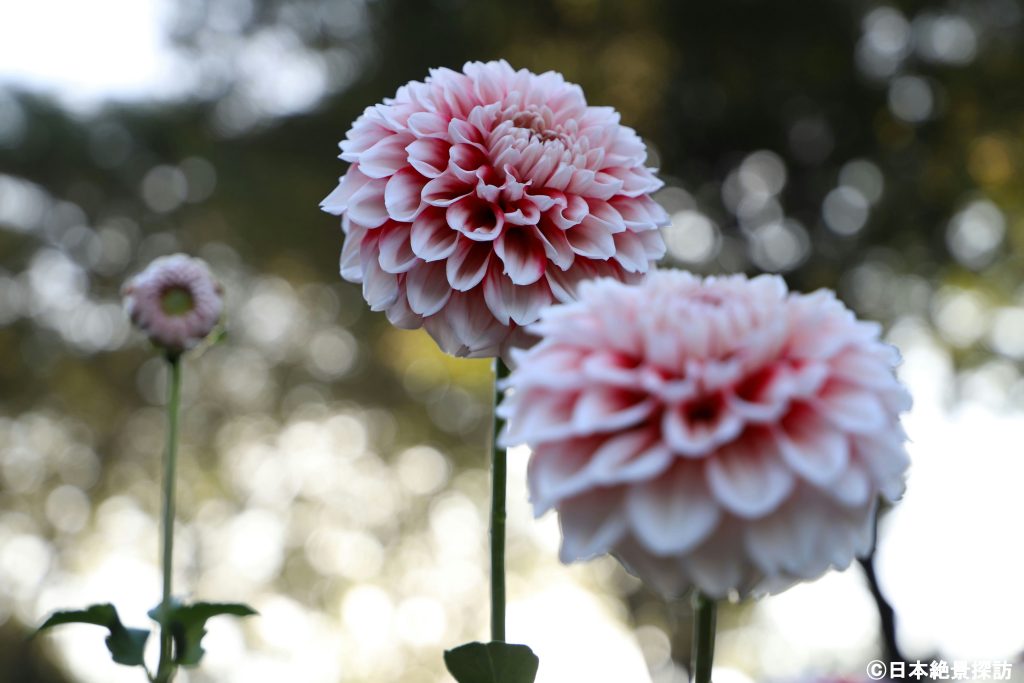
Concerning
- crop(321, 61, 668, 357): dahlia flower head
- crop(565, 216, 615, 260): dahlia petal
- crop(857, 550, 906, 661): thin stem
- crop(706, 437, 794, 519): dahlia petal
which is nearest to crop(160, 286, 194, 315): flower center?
crop(321, 61, 668, 357): dahlia flower head

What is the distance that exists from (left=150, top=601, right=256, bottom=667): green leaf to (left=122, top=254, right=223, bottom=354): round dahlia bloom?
0.25 metres

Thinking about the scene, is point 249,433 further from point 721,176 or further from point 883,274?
point 883,274

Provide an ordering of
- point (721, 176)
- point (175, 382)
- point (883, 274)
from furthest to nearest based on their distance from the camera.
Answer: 1. point (721, 176)
2. point (883, 274)
3. point (175, 382)

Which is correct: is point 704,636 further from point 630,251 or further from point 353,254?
point 353,254

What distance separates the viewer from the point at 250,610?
0.85m

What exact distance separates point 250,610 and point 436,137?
1.43 ft

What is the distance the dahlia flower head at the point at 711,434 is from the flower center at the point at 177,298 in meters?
0.54

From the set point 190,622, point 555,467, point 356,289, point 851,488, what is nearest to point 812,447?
point 851,488

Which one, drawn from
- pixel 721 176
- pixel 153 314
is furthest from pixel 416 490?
pixel 153 314

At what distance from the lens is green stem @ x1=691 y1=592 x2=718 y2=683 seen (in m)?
0.58

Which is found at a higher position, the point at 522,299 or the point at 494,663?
the point at 522,299

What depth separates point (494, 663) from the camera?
0.70m

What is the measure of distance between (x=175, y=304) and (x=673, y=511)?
667 millimetres

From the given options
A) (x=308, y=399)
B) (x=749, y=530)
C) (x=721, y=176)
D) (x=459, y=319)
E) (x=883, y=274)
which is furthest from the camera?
(x=308, y=399)
